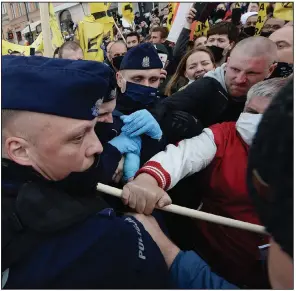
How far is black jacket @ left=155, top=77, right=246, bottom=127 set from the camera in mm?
2010

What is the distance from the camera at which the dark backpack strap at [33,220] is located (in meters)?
0.82

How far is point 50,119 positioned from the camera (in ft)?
3.06

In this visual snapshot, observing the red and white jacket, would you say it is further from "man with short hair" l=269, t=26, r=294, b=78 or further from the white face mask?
"man with short hair" l=269, t=26, r=294, b=78

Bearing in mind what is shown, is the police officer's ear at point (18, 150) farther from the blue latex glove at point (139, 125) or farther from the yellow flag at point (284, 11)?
the yellow flag at point (284, 11)

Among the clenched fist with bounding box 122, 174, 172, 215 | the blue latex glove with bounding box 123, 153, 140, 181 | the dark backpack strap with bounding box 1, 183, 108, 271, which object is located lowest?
the blue latex glove with bounding box 123, 153, 140, 181

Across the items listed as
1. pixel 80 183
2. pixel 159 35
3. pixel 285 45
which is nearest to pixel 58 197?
pixel 80 183

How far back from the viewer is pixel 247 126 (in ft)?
4.92

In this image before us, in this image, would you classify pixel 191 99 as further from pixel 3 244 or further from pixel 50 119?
pixel 3 244

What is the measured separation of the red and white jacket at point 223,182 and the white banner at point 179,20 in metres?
3.13

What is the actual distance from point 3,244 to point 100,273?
0.84 ft

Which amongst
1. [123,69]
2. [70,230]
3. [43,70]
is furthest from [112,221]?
[123,69]

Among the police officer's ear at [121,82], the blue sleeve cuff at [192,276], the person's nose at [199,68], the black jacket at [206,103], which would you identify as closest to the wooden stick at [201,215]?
the blue sleeve cuff at [192,276]

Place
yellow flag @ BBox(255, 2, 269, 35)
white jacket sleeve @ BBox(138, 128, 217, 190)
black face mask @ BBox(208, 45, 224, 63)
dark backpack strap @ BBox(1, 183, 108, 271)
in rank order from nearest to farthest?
dark backpack strap @ BBox(1, 183, 108, 271)
white jacket sleeve @ BBox(138, 128, 217, 190)
black face mask @ BBox(208, 45, 224, 63)
yellow flag @ BBox(255, 2, 269, 35)

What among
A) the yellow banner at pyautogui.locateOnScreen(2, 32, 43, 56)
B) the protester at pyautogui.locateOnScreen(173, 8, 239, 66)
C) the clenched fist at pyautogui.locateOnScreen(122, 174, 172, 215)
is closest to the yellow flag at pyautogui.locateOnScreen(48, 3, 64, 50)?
the yellow banner at pyautogui.locateOnScreen(2, 32, 43, 56)
